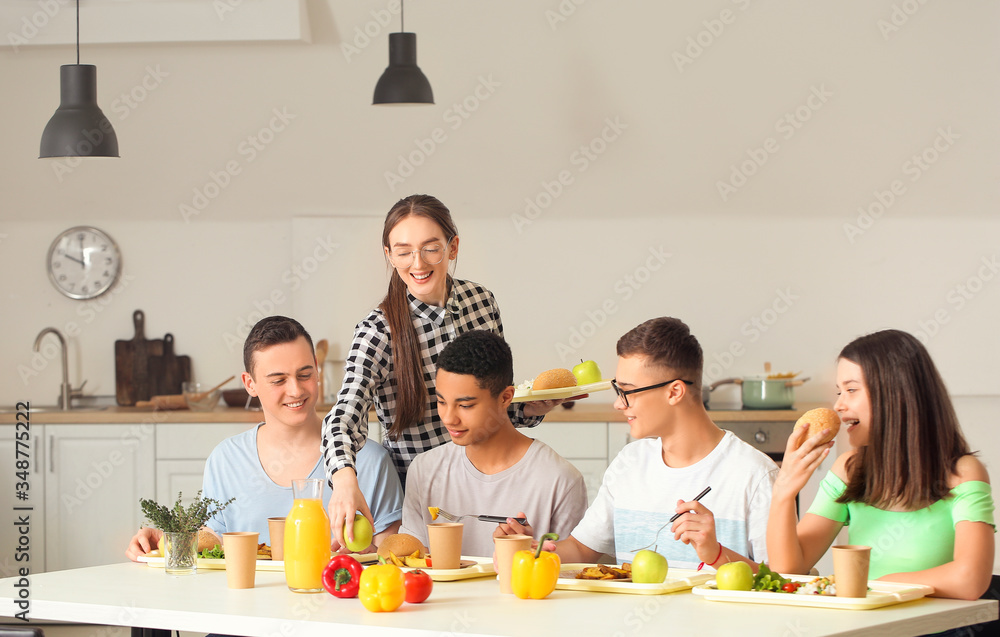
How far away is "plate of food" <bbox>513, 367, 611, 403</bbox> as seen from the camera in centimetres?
262

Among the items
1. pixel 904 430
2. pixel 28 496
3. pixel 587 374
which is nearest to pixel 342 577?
pixel 904 430

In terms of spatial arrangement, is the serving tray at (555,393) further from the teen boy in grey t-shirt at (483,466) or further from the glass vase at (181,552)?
the glass vase at (181,552)

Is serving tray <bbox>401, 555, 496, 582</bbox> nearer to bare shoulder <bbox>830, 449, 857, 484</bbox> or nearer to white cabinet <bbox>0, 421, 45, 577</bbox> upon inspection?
bare shoulder <bbox>830, 449, 857, 484</bbox>

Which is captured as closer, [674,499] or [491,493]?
[674,499]

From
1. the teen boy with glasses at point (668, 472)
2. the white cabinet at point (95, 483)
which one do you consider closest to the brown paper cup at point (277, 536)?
the teen boy with glasses at point (668, 472)

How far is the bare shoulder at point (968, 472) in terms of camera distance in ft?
6.31

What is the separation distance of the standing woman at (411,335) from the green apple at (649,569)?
0.69m

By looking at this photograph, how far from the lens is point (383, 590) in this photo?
1.77 m

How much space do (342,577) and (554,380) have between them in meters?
0.97
